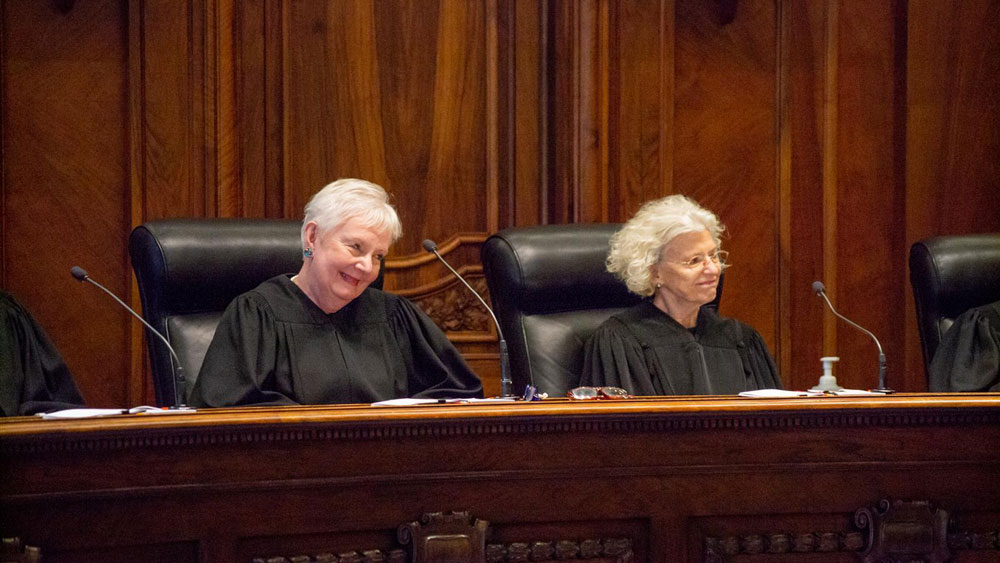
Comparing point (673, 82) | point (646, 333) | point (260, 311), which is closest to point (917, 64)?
point (673, 82)

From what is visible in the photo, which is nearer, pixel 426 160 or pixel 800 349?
pixel 426 160

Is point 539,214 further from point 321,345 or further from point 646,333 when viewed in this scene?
point 321,345

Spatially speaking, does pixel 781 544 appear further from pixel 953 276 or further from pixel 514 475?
pixel 953 276

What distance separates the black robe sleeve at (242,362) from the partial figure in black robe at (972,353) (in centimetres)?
188

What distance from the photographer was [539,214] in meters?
3.92

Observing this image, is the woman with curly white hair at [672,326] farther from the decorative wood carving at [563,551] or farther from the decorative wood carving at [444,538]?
the decorative wood carving at [444,538]

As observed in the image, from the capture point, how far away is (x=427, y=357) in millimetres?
2867

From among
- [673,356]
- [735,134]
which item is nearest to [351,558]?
[673,356]

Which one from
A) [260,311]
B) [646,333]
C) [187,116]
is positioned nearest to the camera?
Result: [260,311]

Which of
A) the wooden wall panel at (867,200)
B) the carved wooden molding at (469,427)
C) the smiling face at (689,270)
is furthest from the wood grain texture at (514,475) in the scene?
the wooden wall panel at (867,200)

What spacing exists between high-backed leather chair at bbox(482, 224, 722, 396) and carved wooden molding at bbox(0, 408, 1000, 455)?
108 centimetres

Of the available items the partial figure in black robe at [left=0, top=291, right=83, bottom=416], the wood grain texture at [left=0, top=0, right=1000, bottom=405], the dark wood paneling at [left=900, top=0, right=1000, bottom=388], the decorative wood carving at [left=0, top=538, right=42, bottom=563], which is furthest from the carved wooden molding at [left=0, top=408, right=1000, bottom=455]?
the dark wood paneling at [left=900, top=0, right=1000, bottom=388]

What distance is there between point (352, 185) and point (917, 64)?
2.43m

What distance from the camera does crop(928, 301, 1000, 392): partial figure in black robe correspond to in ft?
10.4
